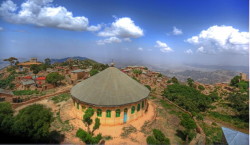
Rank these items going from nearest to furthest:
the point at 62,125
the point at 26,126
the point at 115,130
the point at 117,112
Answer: the point at 26,126 < the point at 115,130 < the point at 62,125 < the point at 117,112

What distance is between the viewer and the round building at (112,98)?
18594 mm

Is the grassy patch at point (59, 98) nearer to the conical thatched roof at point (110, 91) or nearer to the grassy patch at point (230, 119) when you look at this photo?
the conical thatched roof at point (110, 91)

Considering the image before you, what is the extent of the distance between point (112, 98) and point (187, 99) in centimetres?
1843

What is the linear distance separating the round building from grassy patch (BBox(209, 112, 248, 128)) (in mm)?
18089

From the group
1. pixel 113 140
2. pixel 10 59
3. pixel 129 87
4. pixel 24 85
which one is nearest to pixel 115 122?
pixel 113 140

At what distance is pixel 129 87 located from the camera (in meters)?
22.2

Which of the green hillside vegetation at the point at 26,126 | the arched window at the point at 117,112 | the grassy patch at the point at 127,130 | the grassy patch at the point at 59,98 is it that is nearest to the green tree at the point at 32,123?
the green hillside vegetation at the point at 26,126

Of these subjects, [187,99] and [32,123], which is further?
[187,99]

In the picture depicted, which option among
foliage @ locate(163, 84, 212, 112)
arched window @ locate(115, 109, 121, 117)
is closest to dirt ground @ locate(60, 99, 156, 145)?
arched window @ locate(115, 109, 121, 117)

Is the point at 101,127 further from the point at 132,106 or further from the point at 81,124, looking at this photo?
the point at 132,106

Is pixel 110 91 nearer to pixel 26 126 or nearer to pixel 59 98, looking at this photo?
pixel 26 126

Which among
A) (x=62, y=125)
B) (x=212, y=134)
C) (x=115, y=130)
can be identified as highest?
(x=115, y=130)

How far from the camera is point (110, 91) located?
20406 mm

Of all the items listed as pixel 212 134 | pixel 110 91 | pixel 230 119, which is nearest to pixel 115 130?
pixel 110 91
